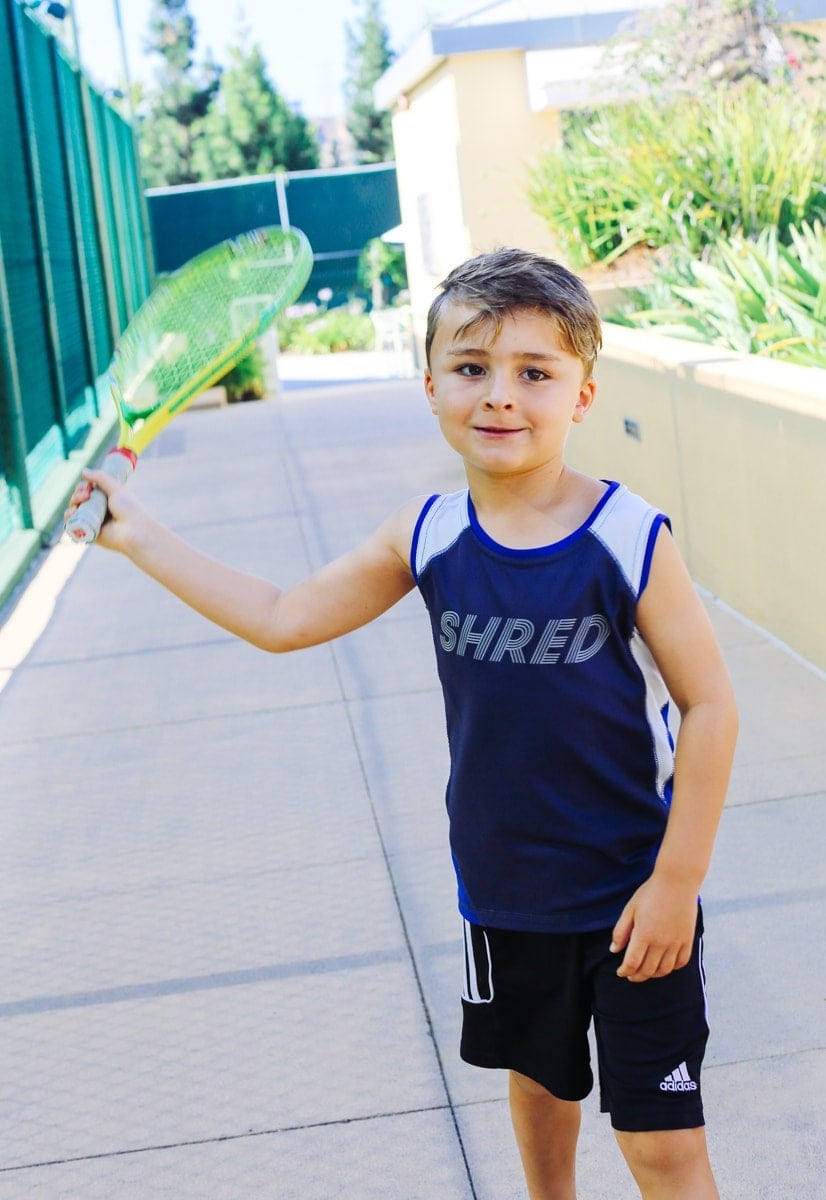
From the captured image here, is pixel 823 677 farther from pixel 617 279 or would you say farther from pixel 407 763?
pixel 617 279

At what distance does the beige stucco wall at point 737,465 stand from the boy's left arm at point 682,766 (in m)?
3.11

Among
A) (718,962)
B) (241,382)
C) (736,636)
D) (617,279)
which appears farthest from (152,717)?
(241,382)

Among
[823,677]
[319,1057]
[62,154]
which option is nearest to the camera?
[319,1057]

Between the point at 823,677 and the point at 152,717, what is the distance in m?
2.28

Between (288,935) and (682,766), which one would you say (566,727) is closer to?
(682,766)

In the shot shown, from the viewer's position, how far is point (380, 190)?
29.2 meters

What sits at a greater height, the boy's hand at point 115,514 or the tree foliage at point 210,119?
the tree foliage at point 210,119

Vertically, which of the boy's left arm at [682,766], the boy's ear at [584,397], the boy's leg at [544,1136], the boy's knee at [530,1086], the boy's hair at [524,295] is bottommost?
the boy's leg at [544,1136]

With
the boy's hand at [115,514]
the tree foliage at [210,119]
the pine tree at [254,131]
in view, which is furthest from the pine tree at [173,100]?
the boy's hand at [115,514]

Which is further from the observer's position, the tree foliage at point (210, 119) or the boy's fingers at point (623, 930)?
the tree foliage at point (210, 119)

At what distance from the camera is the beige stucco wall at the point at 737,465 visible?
4969 mm

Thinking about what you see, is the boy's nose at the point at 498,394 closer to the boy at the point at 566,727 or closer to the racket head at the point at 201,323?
the boy at the point at 566,727

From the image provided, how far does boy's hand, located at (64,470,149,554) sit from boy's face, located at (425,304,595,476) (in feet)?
1.71

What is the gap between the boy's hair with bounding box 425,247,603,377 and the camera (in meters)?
1.84
